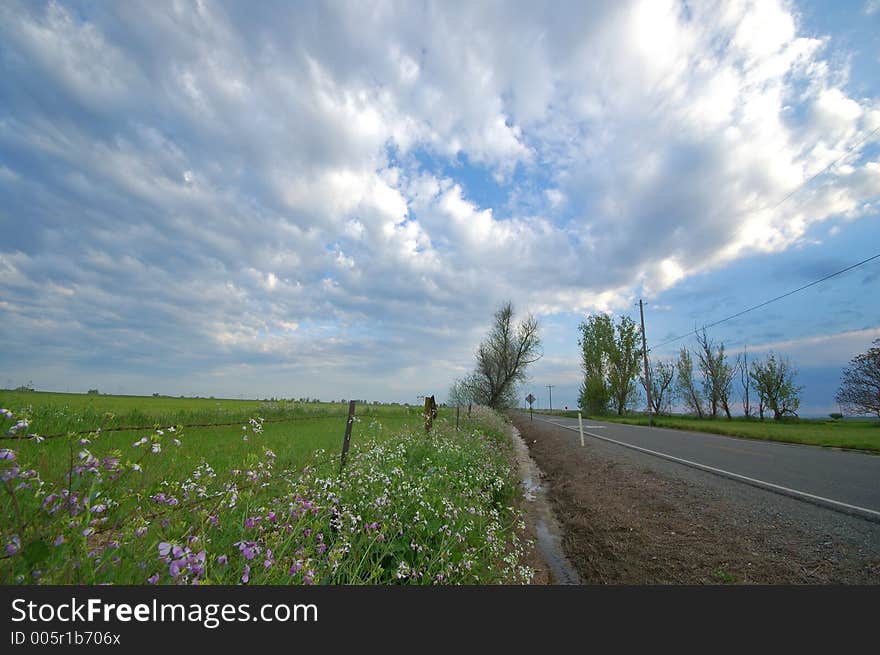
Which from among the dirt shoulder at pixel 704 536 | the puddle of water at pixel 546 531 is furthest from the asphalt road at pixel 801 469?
the puddle of water at pixel 546 531

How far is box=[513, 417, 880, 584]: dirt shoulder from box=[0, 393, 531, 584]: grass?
1.72 m

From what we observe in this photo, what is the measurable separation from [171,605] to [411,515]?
11.2ft

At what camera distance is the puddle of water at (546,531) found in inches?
233

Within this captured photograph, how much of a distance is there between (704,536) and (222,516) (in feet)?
21.8

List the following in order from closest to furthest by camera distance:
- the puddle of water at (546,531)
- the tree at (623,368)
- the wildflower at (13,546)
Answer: the wildflower at (13,546) < the puddle of water at (546,531) < the tree at (623,368)

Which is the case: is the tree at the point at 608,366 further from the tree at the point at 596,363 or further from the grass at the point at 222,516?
the grass at the point at 222,516

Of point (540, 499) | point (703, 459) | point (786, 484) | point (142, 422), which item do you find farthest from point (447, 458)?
point (703, 459)

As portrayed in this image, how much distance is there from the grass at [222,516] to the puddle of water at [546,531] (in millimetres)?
617

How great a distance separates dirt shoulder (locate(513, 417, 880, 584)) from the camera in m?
4.45

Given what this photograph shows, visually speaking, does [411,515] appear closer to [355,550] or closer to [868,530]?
[355,550]

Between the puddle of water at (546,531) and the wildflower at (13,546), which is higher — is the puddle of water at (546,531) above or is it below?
below

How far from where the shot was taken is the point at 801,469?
9.30 m

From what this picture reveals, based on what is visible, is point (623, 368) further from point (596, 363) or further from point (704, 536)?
point (704, 536)

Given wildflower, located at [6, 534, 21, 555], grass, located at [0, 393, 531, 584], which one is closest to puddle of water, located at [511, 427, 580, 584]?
grass, located at [0, 393, 531, 584]
